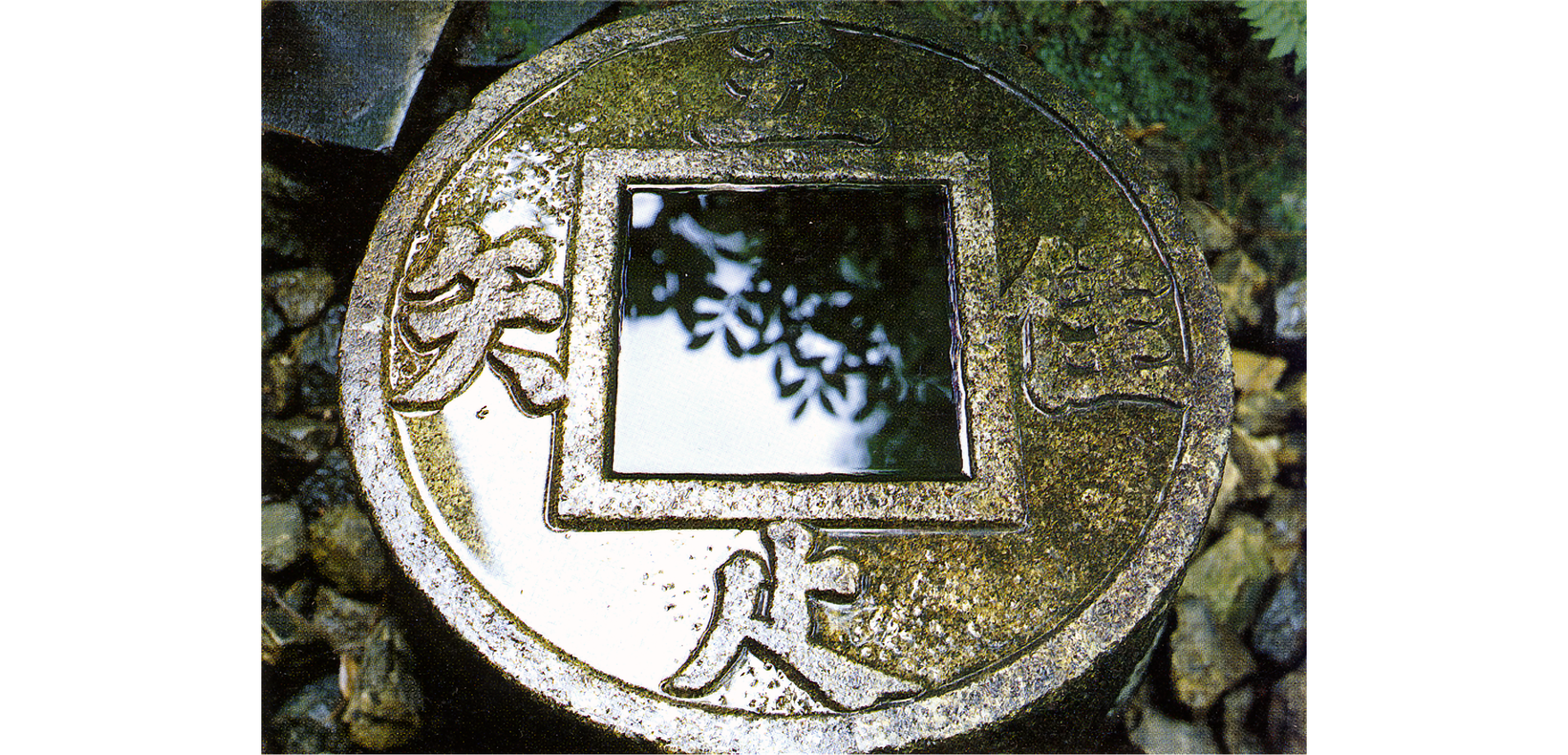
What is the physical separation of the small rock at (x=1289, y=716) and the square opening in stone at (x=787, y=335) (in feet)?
3.97

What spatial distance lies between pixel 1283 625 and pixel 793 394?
166cm

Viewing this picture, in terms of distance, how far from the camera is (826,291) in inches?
85.3

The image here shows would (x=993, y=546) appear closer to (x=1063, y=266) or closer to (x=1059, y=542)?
(x=1059, y=542)

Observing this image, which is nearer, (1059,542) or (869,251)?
(1059,542)

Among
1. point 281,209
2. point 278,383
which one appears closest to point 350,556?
point 278,383

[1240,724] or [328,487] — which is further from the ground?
[328,487]

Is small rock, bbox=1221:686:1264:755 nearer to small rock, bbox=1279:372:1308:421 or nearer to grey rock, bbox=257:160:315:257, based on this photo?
small rock, bbox=1279:372:1308:421

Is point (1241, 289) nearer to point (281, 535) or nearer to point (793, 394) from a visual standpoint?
point (793, 394)

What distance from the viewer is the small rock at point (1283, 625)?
7.77 feet

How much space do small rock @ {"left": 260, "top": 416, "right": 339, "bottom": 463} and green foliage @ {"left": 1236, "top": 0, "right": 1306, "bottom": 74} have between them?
3.33 metres

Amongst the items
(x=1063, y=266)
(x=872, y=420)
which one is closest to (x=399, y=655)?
(x=872, y=420)

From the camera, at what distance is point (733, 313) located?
2.13 meters

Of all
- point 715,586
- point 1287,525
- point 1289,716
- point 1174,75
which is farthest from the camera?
point 1174,75

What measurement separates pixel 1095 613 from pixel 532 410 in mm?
1391
